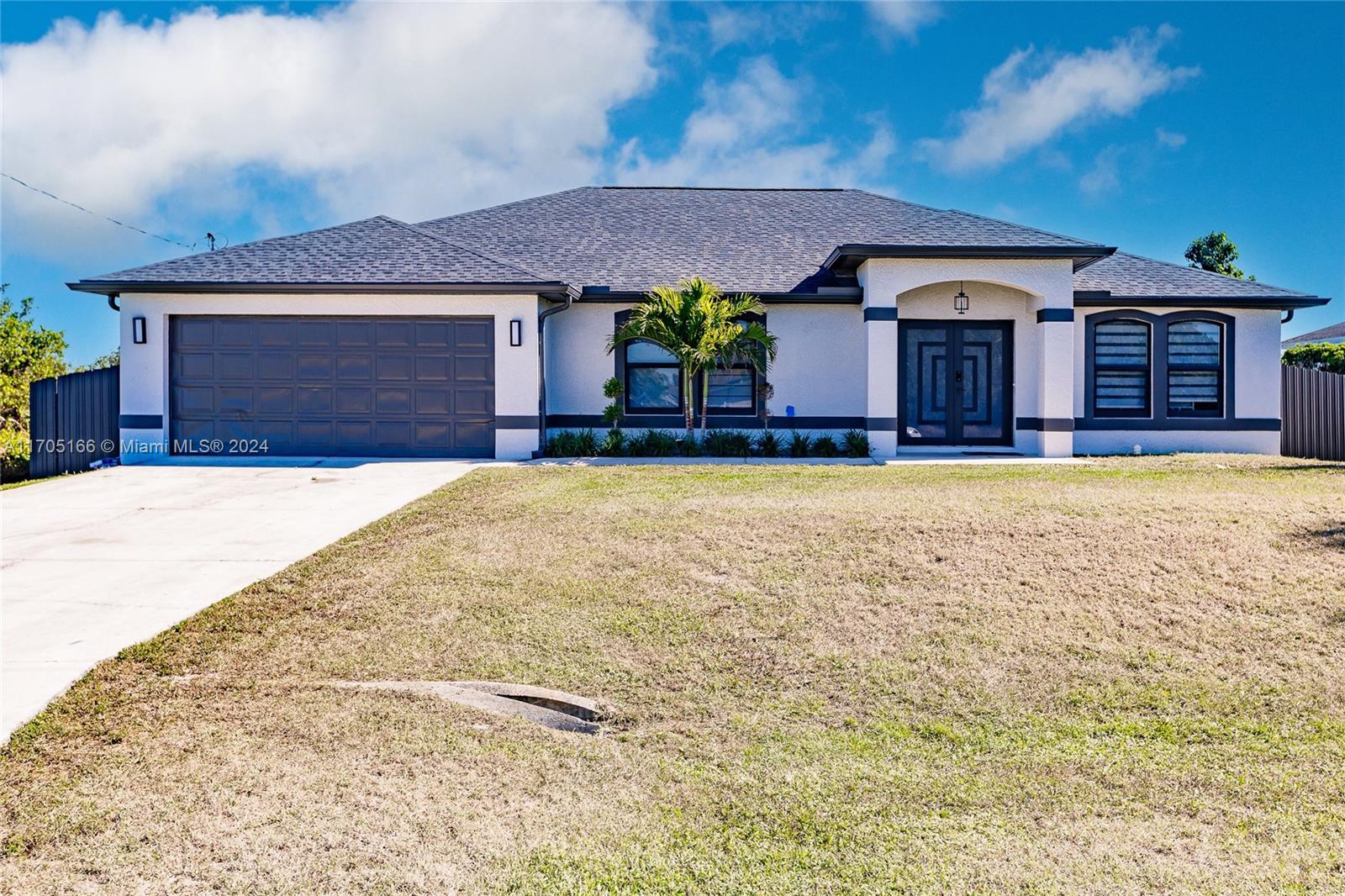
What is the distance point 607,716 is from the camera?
187 inches

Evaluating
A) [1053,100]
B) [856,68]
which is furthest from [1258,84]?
[856,68]

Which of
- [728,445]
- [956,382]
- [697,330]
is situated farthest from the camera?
[956,382]

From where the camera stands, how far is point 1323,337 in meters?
36.8

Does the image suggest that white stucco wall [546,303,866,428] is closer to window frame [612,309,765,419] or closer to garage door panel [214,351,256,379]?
window frame [612,309,765,419]

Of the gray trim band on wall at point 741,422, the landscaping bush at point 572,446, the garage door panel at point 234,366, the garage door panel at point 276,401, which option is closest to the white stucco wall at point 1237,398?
the gray trim band on wall at point 741,422

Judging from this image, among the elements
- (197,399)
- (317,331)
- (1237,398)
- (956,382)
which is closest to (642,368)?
(317,331)

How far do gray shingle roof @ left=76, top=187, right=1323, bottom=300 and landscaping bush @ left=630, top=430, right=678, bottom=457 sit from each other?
301cm

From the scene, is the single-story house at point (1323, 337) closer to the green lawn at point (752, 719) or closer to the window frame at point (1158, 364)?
the window frame at point (1158, 364)

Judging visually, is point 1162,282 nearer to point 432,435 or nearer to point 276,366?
point 432,435

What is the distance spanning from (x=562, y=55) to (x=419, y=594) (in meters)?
14.8

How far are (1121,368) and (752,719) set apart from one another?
50.8ft

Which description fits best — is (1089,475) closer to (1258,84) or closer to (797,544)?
(797,544)

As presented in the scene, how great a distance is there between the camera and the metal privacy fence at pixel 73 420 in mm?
14664

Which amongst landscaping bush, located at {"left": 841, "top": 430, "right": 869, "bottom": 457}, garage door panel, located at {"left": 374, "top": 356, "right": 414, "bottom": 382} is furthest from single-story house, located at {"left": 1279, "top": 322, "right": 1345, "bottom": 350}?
garage door panel, located at {"left": 374, "top": 356, "right": 414, "bottom": 382}
